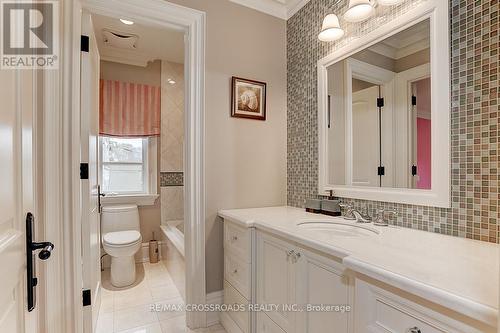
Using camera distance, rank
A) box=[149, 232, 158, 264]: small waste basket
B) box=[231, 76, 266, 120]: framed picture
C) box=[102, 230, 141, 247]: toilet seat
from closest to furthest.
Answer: box=[231, 76, 266, 120]: framed picture
box=[102, 230, 141, 247]: toilet seat
box=[149, 232, 158, 264]: small waste basket

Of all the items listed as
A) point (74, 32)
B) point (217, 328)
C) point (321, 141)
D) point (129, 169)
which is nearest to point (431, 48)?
point (321, 141)

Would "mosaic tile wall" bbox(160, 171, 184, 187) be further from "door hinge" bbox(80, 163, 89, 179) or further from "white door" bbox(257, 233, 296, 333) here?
"white door" bbox(257, 233, 296, 333)

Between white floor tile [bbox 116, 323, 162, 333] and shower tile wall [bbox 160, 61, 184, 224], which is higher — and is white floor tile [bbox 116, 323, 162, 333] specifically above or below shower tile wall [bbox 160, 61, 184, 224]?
below

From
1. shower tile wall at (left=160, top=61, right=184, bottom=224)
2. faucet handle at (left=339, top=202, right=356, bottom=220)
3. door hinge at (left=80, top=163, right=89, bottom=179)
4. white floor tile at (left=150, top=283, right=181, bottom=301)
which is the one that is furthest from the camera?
shower tile wall at (left=160, top=61, right=184, bottom=224)

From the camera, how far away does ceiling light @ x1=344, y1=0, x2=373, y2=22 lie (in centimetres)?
151

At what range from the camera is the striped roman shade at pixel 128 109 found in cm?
312

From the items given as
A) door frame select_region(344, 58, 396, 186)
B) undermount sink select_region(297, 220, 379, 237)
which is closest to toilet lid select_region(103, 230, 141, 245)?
undermount sink select_region(297, 220, 379, 237)

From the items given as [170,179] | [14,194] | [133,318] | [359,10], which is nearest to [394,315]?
[14,194]

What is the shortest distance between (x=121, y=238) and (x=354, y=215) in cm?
226

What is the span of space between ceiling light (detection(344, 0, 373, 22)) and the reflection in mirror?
0.19 meters

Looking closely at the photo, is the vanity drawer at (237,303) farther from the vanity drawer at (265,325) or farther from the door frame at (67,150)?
the door frame at (67,150)

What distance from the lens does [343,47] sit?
70.1 inches

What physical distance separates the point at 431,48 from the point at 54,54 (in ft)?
6.44

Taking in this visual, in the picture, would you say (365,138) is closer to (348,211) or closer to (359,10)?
(348,211)
